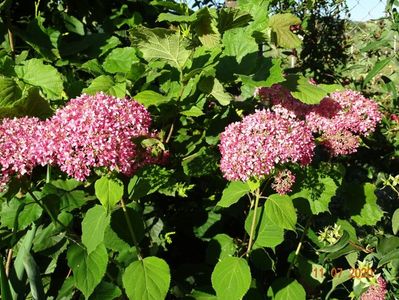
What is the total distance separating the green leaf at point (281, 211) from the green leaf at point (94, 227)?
1.83 ft

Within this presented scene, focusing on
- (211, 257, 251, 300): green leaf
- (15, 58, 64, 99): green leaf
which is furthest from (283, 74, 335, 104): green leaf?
(15, 58, 64, 99): green leaf

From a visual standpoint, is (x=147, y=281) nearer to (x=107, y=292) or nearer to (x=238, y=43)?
(x=107, y=292)

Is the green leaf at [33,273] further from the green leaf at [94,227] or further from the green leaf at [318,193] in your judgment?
the green leaf at [318,193]

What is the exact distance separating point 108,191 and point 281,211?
0.60 meters

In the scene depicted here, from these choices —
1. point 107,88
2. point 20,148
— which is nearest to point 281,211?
point 107,88

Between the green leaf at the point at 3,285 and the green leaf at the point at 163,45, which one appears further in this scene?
the green leaf at the point at 163,45

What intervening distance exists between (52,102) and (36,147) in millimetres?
581

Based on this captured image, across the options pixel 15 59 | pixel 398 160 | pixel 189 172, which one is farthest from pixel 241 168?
pixel 398 160

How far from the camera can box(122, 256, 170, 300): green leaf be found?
1604 millimetres

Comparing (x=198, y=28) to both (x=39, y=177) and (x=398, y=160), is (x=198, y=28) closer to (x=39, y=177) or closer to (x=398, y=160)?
(x=39, y=177)

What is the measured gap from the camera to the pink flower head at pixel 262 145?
1628mm

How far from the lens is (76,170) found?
149 cm

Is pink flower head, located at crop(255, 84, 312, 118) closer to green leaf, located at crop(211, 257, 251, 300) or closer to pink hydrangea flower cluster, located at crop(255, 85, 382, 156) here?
pink hydrangea flower cluster, located at crop(255, 85, 382, 156)

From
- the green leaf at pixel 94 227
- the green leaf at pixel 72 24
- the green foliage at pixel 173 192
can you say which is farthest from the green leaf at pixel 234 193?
the green leaf at pixel 72 24
